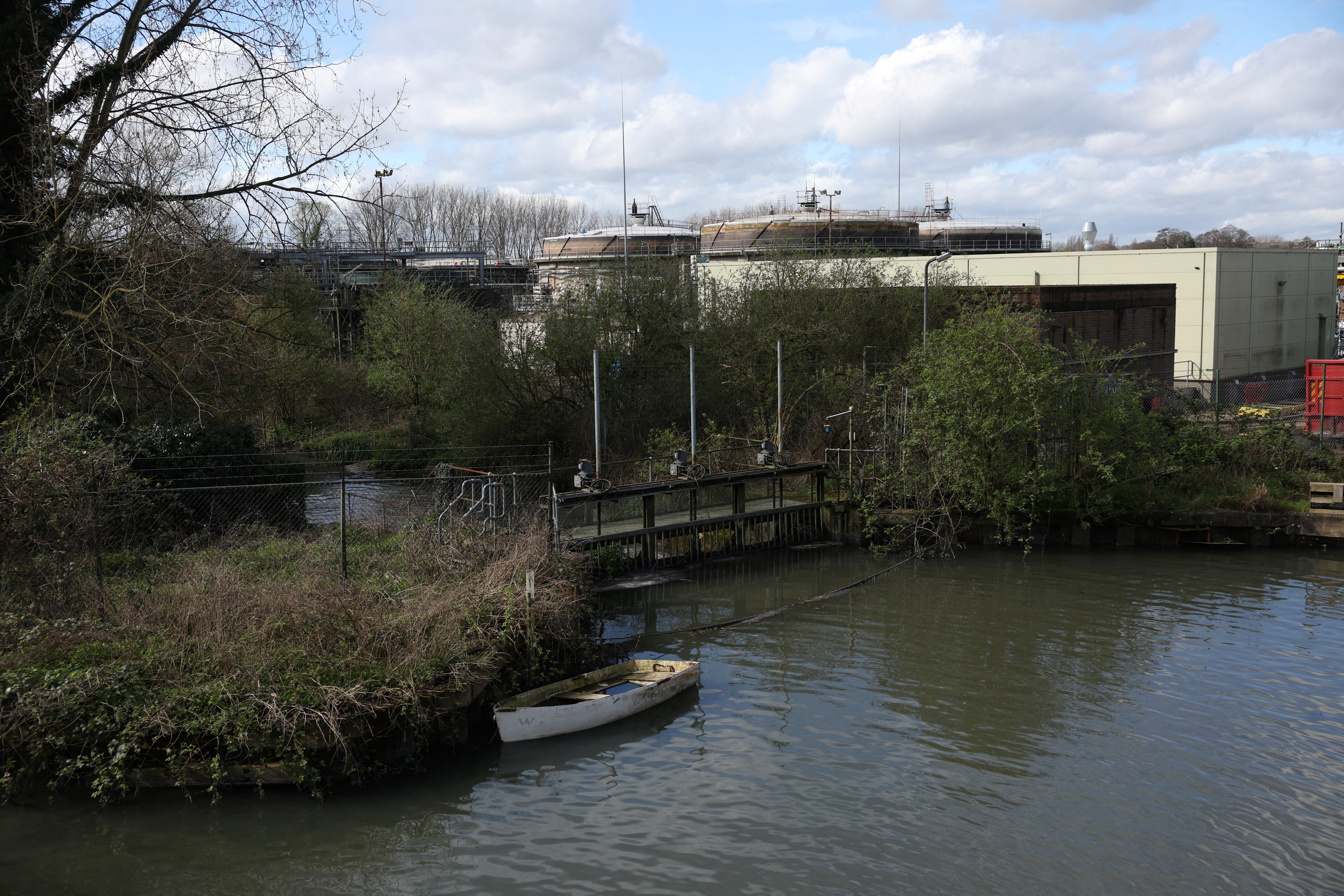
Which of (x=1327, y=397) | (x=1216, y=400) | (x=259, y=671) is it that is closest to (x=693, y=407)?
(x=259, y=671)

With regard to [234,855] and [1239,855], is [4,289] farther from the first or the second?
[1239,855]

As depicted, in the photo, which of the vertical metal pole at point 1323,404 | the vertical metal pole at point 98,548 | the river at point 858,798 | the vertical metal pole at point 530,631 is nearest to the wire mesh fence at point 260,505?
the vertical metal pole at point 98,548

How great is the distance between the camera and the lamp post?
1480cm

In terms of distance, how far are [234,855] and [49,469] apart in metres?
5.83

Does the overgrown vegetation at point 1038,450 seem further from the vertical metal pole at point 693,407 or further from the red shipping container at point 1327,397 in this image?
the vertical metal pole at point 693,407

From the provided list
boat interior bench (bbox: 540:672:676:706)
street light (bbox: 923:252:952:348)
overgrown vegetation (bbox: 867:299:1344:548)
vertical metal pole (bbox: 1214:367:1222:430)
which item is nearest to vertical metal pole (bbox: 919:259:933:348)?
street light (bbox: 923:252:952:348)

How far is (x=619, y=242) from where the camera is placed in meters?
53.5

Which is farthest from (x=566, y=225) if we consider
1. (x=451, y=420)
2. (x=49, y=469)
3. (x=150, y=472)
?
(x=49, y=469)

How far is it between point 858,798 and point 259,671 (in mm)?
6466

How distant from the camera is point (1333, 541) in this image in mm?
21266

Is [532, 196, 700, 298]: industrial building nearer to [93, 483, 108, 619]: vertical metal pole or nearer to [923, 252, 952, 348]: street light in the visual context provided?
[923, 252, 952, 348]: street light

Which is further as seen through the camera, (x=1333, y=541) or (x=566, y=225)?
(x=566, y=225)

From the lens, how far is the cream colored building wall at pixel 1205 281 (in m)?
37.2

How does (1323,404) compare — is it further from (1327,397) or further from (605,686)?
(605,686)
